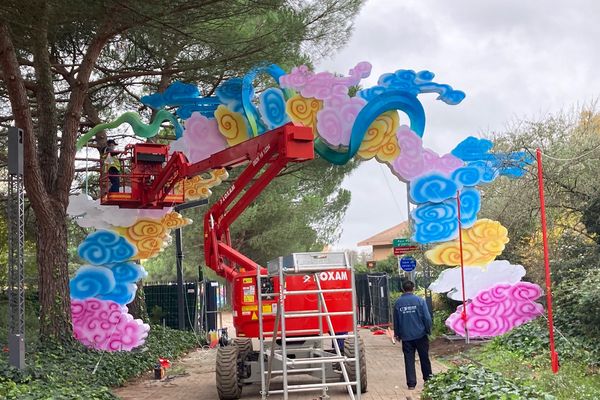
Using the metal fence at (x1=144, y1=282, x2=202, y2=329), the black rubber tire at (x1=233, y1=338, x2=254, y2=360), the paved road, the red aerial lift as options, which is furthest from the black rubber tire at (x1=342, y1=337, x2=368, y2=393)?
the metal fence at (x1=144, y1=282, x2=202, y2=329)

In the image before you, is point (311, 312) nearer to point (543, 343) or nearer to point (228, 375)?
point (228, 375)

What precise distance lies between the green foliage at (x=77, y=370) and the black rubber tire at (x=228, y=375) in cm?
165

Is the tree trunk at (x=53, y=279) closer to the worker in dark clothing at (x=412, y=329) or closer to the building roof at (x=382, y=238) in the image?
the worker in dark clothing at (x=412, y=329)

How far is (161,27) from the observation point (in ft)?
42.9

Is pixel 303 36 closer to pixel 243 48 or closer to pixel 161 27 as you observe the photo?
pixel 243 48

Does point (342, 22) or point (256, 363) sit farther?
point (342, 22)

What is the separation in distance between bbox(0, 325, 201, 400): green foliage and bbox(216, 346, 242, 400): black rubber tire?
5.42 feet

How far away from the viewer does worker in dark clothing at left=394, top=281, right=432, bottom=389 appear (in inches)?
417

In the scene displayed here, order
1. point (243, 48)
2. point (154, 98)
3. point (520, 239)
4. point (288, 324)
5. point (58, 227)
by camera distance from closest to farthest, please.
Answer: point (288, 324)
point (58, 227)
point (243, 48)
point (154, 98)
point (520, 239)

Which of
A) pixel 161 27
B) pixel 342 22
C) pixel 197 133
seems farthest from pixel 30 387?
pixel 342 22

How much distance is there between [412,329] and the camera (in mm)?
10578

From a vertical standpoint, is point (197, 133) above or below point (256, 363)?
above

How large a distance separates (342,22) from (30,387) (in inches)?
445

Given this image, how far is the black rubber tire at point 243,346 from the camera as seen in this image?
37.4 ft
